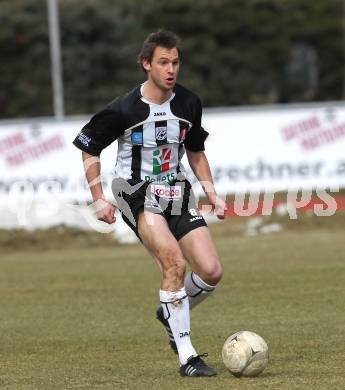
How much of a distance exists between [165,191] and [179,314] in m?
0.97

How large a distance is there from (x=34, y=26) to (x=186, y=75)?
616 centimetres

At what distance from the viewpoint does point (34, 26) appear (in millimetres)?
42156

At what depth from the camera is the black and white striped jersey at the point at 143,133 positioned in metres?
8.65

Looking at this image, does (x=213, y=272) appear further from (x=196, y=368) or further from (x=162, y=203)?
(x=196, y=368)

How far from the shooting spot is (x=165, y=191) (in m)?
8.71

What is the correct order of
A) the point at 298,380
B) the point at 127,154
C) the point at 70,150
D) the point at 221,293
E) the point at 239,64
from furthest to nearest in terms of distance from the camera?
the point at 239,64
the point at 70,150
the point at 221,293
the point at 127,154
the point at 298,380

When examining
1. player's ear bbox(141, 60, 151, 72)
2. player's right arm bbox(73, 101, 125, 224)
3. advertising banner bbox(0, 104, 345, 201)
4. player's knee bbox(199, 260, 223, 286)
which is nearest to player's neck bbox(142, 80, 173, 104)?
player's ear bbox(141, 60, 151, 72)

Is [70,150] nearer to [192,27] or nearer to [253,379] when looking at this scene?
[253,379]

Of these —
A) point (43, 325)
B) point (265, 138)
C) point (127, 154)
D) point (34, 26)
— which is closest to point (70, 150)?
point (265, 138)

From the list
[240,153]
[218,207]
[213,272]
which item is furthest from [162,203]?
[240,153]

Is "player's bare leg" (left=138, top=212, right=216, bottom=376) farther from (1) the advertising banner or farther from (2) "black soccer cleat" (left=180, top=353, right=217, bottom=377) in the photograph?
→ (1) the advertising banner

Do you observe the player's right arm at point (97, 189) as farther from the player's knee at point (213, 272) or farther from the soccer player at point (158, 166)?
the player's knee at point (213, 272)

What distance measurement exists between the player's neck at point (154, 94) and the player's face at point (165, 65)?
0.13 metres

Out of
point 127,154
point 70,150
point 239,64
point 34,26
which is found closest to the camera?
point 127,154
